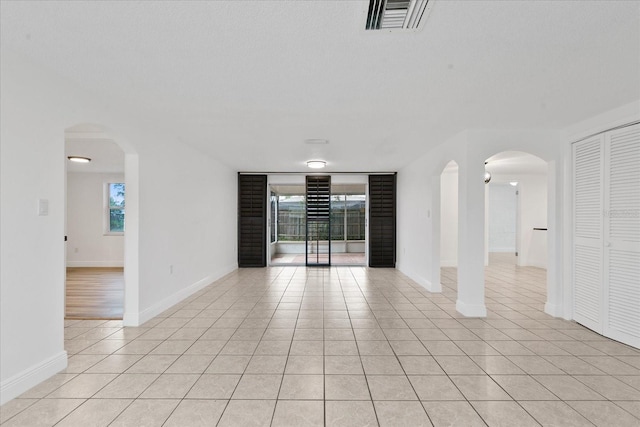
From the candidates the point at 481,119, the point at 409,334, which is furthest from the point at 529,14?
the point at 409,334

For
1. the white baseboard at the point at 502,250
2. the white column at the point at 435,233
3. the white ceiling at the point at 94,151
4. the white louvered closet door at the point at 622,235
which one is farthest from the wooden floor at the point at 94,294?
the white baseboard at the point at 502,250

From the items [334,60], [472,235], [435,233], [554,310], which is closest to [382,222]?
[435,233]

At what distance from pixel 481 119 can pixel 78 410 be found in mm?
4196

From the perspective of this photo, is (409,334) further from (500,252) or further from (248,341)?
(500,252)

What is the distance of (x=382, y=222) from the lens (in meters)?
7.45

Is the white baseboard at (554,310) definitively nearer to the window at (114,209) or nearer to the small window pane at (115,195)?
Result: the window at (114,209)

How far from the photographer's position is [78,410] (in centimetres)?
198

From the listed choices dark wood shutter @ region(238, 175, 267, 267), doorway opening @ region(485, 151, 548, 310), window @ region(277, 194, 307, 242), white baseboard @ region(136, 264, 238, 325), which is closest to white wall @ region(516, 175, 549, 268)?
doorway opening @ region(485, 151, 548, 310)

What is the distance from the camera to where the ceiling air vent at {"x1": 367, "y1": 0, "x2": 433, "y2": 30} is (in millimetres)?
1610

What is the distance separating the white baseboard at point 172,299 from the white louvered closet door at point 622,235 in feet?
16.0

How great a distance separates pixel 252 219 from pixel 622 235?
630 cm

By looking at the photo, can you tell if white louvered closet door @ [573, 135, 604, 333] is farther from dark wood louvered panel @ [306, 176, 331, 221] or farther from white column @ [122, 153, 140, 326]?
white column @ [122, 153, 140, 326]

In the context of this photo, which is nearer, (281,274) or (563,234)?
(563,234)

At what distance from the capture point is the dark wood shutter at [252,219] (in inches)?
293
